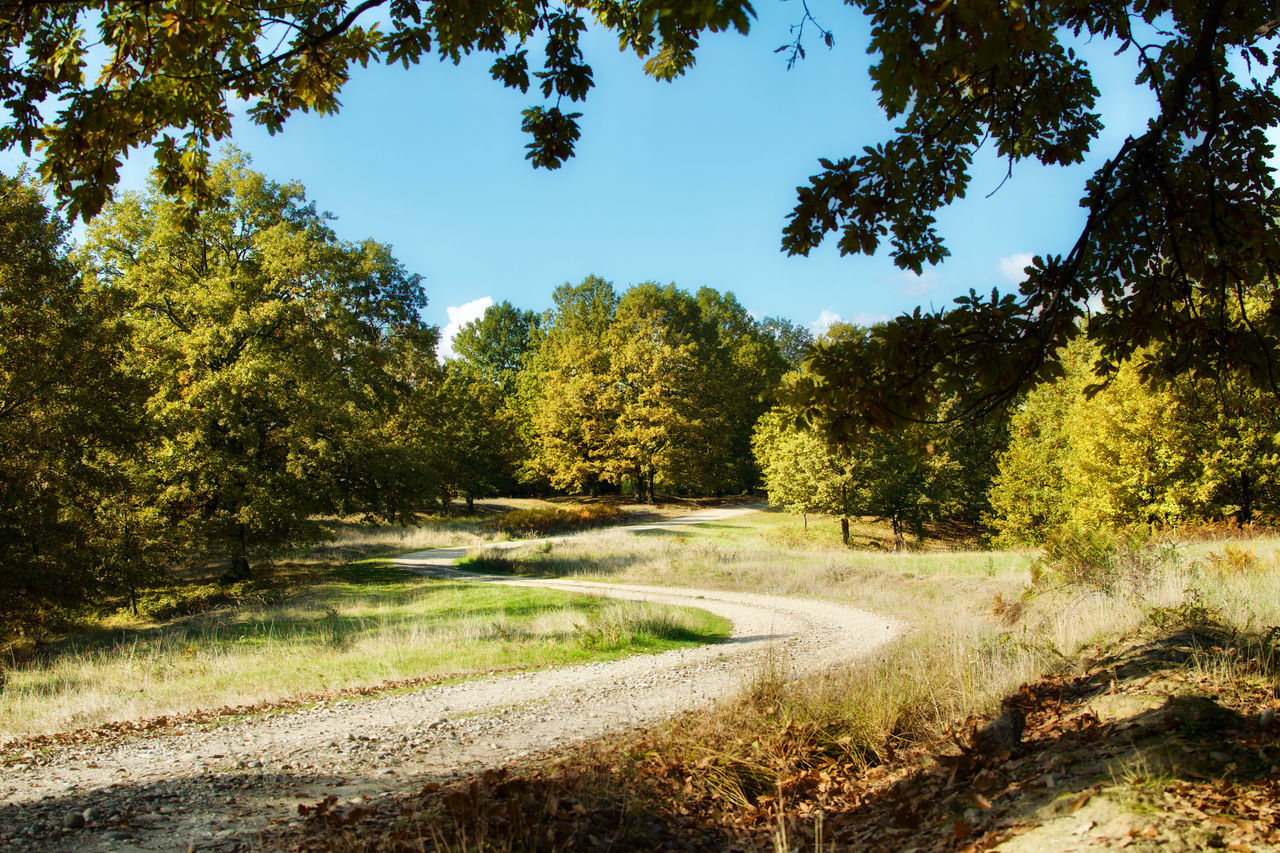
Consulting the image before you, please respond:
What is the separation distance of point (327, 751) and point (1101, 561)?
11.2 metres

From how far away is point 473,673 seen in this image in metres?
9.52

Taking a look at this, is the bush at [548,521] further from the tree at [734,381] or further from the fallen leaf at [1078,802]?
the fallen leaf at [1078,802]

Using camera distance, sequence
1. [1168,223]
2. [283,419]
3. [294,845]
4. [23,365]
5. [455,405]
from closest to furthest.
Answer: [294,845] → [1168,223] → [23,365] → [283,419] → [455,405]

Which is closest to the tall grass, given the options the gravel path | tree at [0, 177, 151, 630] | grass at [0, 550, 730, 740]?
grass at [0, 550, 730, 740]

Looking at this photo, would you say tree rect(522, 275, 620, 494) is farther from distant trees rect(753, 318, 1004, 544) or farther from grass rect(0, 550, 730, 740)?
grass rect(0, 550, 730, 740)

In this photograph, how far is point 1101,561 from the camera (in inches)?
440

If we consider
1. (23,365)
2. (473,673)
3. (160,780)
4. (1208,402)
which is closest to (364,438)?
(23,365)

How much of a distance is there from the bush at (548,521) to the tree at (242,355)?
12.2 meters

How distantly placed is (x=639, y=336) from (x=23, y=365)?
115 feet

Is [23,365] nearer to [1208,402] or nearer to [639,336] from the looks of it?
[1208,402]

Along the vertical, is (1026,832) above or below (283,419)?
below

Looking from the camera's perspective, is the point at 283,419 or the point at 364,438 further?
the point at 364,438

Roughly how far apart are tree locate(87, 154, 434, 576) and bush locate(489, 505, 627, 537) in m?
12.2

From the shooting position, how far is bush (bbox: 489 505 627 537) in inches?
1331
